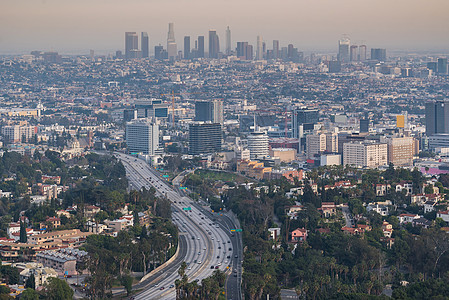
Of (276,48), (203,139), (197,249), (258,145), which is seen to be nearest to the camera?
(197,249)

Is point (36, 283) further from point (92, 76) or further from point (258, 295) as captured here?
point (92, 76)

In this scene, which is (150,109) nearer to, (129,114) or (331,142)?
(129,114)

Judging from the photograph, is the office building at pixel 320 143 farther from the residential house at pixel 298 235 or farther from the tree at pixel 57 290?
the tree at pixel 57 290

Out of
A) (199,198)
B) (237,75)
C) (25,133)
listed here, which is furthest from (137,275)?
(237,75)

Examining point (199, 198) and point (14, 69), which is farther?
point (14, 69)

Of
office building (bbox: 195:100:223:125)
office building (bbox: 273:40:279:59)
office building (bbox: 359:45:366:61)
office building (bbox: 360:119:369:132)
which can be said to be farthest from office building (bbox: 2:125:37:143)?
office building (bbox: 273:40:279:59)

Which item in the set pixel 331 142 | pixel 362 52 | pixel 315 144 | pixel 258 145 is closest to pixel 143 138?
pixel 258 145
